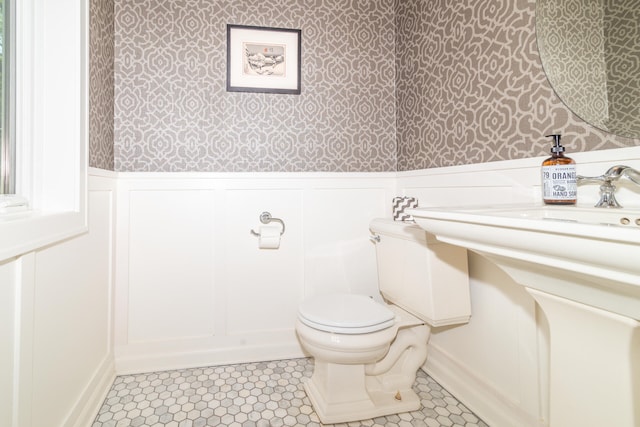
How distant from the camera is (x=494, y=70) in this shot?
4.59ft

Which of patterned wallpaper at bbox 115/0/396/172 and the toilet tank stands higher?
patterned wallpaper at bbox 115/0/396/172

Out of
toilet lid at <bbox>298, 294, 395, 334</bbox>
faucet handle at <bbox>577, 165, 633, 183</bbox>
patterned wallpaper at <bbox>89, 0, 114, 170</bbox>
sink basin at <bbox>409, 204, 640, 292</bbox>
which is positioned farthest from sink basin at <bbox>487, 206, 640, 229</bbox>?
patterned wallpaper at <bbox>89, 0, 114, 170</bbox>

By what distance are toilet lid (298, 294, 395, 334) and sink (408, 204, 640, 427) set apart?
0.62m

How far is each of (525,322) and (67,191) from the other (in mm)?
1786

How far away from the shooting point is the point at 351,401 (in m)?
1.46

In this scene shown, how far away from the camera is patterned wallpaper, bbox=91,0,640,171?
5.01ft

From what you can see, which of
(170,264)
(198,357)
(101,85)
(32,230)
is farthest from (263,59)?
(198,357)

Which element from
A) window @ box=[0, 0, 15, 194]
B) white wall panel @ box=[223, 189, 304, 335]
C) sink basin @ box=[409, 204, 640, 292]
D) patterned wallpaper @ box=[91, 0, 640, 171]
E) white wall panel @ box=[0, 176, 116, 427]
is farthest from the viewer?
white wall panel @ box=[223, 189, 304, 335]

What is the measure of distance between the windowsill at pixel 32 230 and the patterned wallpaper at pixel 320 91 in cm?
42

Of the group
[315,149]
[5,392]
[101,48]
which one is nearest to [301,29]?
[315,149]

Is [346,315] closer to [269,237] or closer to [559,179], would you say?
[269,237]

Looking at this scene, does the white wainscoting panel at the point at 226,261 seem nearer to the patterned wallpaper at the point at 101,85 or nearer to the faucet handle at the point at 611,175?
the patterned wallpaper at the point at 101,85

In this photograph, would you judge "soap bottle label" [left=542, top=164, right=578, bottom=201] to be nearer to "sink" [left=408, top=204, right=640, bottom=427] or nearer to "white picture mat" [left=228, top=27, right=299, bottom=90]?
"sink" [left=408, top=204, right=640, bottom=427]

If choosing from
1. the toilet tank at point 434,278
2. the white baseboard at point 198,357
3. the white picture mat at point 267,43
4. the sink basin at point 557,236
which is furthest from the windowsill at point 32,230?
the toilet tank at point 434,278
